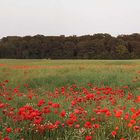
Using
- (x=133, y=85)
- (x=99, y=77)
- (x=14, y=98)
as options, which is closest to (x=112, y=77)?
(x=99, y=77)

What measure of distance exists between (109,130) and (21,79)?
384 inches

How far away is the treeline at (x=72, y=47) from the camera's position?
6569 cm

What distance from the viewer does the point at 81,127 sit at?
536 centimetres

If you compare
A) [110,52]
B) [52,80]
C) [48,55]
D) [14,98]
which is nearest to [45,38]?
[48,55]

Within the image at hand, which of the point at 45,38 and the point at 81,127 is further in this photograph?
the point at 45,38

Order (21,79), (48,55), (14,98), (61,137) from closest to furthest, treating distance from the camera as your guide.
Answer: (61,137)
(14,98)
(21,79)
(48,55)

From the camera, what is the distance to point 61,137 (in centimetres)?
512

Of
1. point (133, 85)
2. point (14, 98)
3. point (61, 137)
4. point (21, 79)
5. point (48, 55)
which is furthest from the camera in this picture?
point (48, 55)

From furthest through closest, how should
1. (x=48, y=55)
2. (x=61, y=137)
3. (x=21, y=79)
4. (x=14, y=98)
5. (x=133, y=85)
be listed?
(x=48, y=55)
(x=21, y=79)
(x=133, y=85)
(x=14, y=98)
(x=61, y=137)

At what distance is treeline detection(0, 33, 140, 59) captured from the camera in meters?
65.7

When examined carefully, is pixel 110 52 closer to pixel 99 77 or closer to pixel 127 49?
pixel 127 49

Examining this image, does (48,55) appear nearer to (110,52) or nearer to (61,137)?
(110,52)

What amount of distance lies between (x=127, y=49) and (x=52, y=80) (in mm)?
56892

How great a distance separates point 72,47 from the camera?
Answer: 68.8 m
